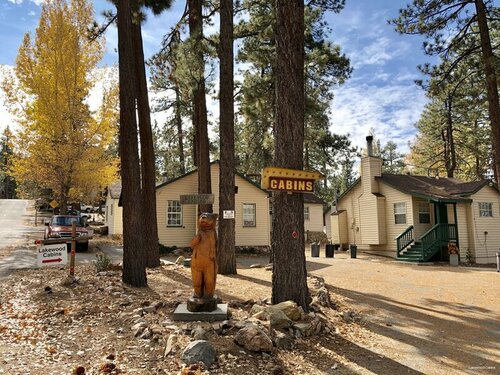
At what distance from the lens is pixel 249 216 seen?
2211cm

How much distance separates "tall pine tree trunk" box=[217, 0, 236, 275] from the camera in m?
11.0

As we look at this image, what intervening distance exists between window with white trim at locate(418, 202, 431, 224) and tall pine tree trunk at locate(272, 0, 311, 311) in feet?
50.6

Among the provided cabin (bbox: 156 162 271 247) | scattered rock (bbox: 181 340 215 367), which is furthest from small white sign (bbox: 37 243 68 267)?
cabin (bbox: 156 162 271 247)

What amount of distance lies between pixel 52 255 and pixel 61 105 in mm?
12354

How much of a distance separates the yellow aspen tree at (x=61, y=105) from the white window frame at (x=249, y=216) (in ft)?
26.8

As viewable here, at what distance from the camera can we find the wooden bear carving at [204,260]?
231 inches

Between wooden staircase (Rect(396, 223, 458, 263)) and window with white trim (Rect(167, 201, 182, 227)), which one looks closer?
wooden staircase (Rect(396, 223, 458, 263))

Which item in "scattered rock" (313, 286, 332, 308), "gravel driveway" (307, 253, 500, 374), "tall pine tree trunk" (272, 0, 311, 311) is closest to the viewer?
"gravel driveway" (307, 253, 500, 374)

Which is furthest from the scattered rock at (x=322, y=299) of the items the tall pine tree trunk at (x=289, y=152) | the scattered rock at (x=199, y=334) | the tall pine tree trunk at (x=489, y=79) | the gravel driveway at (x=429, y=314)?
the tall pine tree trunk at (x=489, y=79)

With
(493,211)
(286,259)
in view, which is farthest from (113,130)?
(493,211)

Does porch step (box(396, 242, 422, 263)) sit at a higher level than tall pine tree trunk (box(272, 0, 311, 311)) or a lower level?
lower

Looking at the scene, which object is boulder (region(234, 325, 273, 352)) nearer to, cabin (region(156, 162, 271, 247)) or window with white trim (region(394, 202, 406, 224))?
cabin (region(156, 162, 271, 247))

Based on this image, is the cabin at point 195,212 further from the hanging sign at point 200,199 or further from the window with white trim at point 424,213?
the hanging sign at point 200,199

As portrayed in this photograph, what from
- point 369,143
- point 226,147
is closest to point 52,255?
point 226,147
